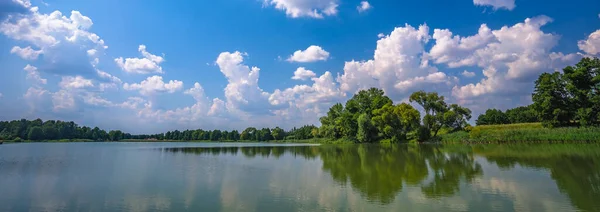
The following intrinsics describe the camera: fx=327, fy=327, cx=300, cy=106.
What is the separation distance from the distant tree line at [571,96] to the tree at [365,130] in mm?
27280

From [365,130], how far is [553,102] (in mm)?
30308

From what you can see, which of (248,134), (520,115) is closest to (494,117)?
(520,115)

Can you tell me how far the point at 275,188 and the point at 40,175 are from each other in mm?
14251

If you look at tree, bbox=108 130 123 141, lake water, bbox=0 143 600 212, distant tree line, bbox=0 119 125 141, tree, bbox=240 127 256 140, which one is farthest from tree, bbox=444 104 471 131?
tree, bbox=108 130 123 141

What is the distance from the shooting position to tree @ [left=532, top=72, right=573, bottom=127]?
47.5m

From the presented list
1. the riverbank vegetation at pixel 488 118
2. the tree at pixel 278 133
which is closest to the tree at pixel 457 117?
the riverbank vegetation at pixel 488 118

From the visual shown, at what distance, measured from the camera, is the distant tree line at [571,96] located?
1745 inches

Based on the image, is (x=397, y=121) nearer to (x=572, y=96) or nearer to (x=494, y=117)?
(x=572, y=96)

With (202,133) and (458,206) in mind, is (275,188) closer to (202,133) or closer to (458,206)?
(458,206)

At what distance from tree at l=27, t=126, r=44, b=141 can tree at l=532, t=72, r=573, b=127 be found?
153 metres

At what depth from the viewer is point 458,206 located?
370 inches

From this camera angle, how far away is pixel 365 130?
65.6m

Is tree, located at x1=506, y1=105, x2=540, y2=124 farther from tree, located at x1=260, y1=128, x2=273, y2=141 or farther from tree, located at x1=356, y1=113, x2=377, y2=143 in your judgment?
tree, located at x1=260, y1=128, x2=273, y2=141

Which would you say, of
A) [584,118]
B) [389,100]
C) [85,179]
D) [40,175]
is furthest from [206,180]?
[389,100]
